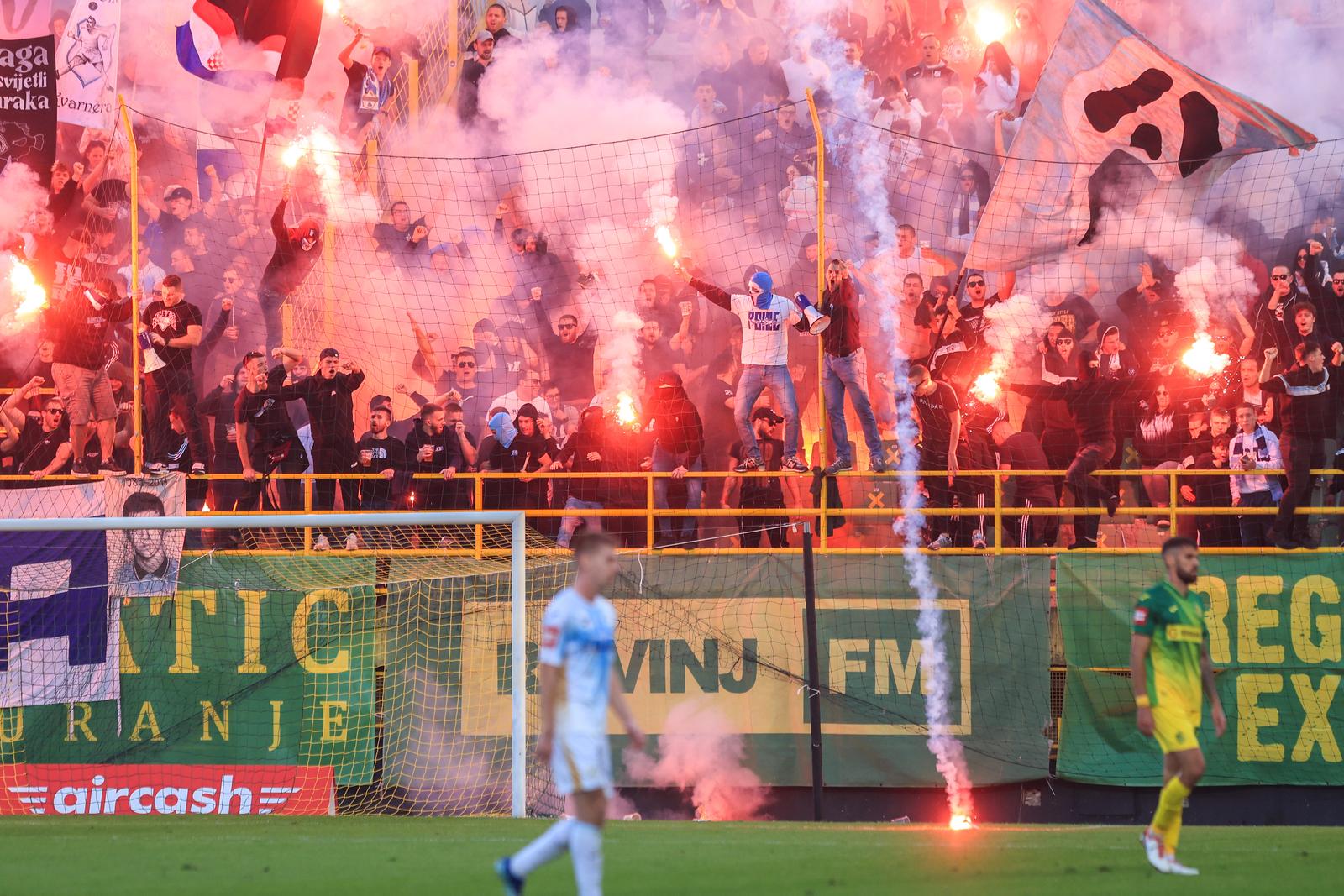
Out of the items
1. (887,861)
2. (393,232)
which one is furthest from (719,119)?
(887,861)

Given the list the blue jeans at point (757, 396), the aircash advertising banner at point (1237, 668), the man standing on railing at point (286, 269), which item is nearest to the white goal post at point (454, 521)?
the blue jeans at point (757, 396)

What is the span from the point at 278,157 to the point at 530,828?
11.0m

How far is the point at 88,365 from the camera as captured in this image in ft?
47.6

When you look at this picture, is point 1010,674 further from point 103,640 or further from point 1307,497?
point 103,640

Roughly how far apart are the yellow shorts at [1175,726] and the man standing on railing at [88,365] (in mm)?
10891

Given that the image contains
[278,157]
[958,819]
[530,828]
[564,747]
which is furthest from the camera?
[278,157]

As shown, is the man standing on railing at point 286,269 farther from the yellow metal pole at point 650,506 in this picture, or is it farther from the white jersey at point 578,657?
the white jersey at point 578,657

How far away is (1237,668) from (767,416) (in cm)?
480

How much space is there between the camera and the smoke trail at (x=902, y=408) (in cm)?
1102

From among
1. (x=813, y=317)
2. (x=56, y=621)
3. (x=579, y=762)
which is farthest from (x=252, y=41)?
(x=579, y=762)

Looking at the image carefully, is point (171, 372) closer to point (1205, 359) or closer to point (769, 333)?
point (769, 333)

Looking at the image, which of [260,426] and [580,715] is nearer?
[580,715]

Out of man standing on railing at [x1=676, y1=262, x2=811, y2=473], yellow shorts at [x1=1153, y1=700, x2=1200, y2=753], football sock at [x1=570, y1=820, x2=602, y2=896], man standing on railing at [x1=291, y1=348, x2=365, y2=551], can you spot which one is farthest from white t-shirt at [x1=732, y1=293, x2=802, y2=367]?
football sock at [x1=570, y1=820, x2=602, y2=896]

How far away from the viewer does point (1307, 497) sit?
38.3ft
